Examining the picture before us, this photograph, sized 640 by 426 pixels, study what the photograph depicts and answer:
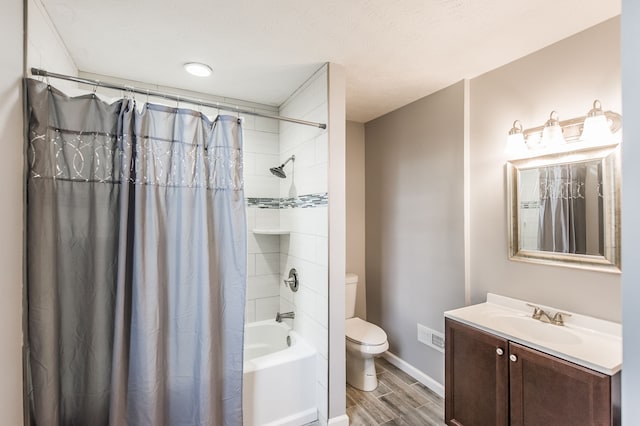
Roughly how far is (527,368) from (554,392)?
5.1 inches

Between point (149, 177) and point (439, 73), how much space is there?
6.69ft

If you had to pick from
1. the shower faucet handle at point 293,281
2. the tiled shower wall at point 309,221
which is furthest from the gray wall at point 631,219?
the shower faucet handle at point 293,281

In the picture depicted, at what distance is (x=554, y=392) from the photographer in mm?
1360

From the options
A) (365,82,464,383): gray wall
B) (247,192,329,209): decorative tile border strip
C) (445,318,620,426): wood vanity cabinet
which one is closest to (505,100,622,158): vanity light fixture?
(365,82,464,383): gray wall

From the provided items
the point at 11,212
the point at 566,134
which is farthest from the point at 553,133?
the point at 11,212

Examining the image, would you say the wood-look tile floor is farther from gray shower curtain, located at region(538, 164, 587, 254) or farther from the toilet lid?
gray shower curtain, located at region(538, 164, 587, 254)

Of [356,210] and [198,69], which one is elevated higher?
[198,69]

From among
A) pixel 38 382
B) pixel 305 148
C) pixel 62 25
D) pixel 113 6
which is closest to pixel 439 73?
pixel 305 148

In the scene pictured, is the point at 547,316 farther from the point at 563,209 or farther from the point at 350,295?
the point at 350,295

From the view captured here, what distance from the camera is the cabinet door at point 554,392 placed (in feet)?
3.99

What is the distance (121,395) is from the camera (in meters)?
1.39

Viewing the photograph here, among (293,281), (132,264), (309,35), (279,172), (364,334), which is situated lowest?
(364,334)

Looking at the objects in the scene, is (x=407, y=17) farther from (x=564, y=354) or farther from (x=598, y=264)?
(x=564, y=354)

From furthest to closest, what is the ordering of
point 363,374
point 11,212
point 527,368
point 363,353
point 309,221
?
point 363,374 → point 363,353 → point 309,221 → point 527,368 → point 11,212
